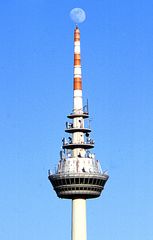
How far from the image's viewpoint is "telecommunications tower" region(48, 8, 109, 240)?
137m

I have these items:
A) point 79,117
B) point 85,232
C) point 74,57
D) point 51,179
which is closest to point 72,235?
point 85,232

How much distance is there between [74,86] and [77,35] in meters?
11.2

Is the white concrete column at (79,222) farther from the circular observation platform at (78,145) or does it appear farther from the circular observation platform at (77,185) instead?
the circular observation platform at (78,145)

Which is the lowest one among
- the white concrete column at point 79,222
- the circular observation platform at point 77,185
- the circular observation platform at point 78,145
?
the white concrete column at point 79,222

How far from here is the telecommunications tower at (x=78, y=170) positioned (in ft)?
450

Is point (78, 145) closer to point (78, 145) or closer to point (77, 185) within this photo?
point (78, 145)

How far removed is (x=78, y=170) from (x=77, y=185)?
2.91m

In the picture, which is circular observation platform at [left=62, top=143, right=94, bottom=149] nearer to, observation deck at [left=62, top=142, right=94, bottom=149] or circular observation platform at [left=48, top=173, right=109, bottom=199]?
observation deck at [left=62, top=142, right=94, bottom=149]

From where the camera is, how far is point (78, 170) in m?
138

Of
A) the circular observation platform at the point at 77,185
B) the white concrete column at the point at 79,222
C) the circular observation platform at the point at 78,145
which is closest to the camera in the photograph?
the white concrete column at the point at 79,222

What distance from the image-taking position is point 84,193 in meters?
138

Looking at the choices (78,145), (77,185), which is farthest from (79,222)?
(78,145)

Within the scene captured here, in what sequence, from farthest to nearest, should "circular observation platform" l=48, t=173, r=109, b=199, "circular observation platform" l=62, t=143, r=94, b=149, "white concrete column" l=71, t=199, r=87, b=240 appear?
"circular observation platform" l=62, t=143, r=94, b=149, "circular observation platform" l=48, t=173, r=109, b=199, "white concrete column" l=71, t=199, r=87, b=240

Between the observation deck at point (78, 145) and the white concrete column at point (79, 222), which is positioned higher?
the observation deck at point (78, 145)
